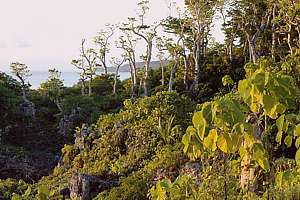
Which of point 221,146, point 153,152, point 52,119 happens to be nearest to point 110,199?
point 153,152

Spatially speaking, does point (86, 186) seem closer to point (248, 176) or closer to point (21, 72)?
point (248, 176)

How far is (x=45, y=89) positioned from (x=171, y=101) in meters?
9.73

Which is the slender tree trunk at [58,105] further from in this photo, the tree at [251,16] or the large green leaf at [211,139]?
the large green leaf at [211,139]

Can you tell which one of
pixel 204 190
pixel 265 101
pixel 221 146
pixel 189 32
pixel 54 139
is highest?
pixel 189 32

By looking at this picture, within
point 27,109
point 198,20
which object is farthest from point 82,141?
point 198,20

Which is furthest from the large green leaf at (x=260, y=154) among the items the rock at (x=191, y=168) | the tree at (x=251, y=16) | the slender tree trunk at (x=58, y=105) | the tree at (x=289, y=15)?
the slender tree trunk at (x=58, y=105)

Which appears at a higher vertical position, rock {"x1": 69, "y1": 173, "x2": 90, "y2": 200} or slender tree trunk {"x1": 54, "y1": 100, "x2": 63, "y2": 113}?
slender tree trunk {"x1": 54, "y1": 100, "x2": 63, "y2": 113}

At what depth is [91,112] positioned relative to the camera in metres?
16.6

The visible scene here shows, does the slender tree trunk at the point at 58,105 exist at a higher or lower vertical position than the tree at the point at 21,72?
lower

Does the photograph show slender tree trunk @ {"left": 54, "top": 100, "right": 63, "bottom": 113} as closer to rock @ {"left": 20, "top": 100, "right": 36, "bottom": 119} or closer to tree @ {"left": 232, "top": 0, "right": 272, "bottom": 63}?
rock @ {"left": 20, "top": 100, "right": 36, "bottom": 119}

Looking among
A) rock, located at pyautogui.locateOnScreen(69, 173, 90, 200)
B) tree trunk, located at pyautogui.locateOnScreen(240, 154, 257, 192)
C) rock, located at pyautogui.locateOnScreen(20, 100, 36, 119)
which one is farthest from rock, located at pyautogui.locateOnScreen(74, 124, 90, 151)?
tree trunk, located at pyautogui.locateOnScreen(240, 154, 257, 192)

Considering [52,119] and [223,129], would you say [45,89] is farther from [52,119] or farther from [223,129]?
Answer: [223,129]

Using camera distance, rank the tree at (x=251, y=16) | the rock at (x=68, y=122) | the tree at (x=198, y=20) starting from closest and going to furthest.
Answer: the rock at (x=68, y=122), the tree at (x=251, y=16), the tree at (x=198, y=20)

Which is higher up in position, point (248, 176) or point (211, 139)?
point (211, 139)
